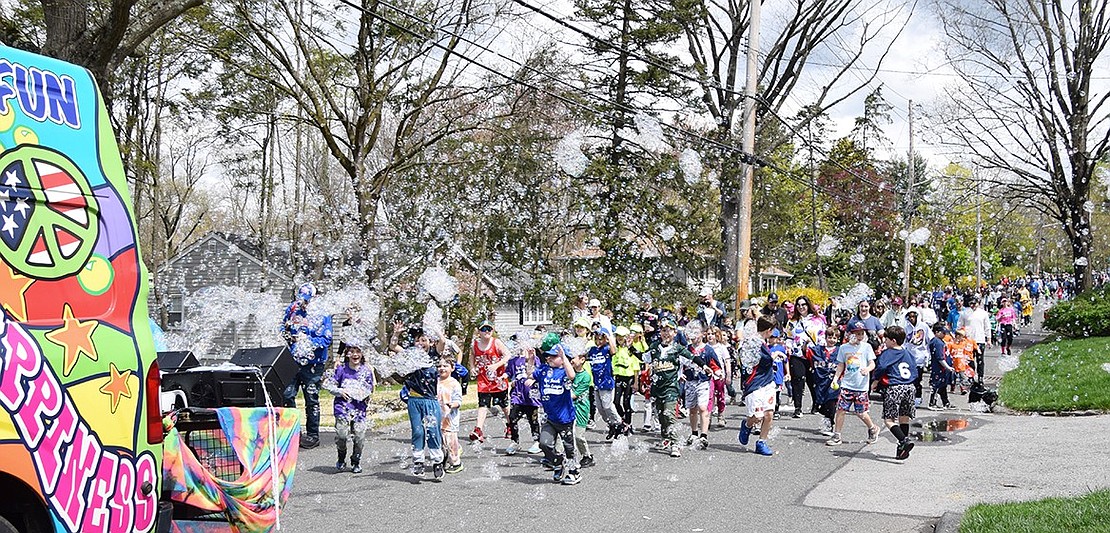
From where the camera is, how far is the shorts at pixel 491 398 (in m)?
11.4

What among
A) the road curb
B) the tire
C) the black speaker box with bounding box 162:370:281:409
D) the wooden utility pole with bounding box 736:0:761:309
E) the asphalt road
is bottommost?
the asphalt road

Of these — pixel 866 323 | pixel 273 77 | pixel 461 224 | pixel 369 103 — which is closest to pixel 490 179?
pixel 461 224

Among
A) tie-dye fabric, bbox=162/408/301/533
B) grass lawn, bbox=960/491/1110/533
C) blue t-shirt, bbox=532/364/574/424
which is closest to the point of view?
tie-dye fabric, bbox=162/408/301/533

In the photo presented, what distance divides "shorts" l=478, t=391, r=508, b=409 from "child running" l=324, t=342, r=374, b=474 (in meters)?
1.91

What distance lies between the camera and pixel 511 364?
36.7ft

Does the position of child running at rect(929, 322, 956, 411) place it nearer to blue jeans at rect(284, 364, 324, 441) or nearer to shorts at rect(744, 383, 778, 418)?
shorts at rect(744, 383, 778, 418)

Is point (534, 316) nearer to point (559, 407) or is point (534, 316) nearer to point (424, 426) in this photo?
point (424, 426)

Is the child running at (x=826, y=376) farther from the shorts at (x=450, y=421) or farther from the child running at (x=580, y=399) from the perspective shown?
the shorts at (x=450, y=421)

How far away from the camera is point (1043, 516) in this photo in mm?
6793

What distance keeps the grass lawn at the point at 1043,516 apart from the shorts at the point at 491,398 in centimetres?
569

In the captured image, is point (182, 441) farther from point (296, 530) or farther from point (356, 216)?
point (356, 216)

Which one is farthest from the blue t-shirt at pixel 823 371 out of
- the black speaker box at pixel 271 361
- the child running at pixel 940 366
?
the black speaker box at pixel 271 361

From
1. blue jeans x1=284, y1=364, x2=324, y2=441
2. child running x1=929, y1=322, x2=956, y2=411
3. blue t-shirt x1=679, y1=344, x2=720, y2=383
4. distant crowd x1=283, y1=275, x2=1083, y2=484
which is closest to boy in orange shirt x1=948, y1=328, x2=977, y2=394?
distant crowd x1=283, y1=275, x2=1083, y2=484

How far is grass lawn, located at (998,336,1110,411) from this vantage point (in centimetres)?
1372
